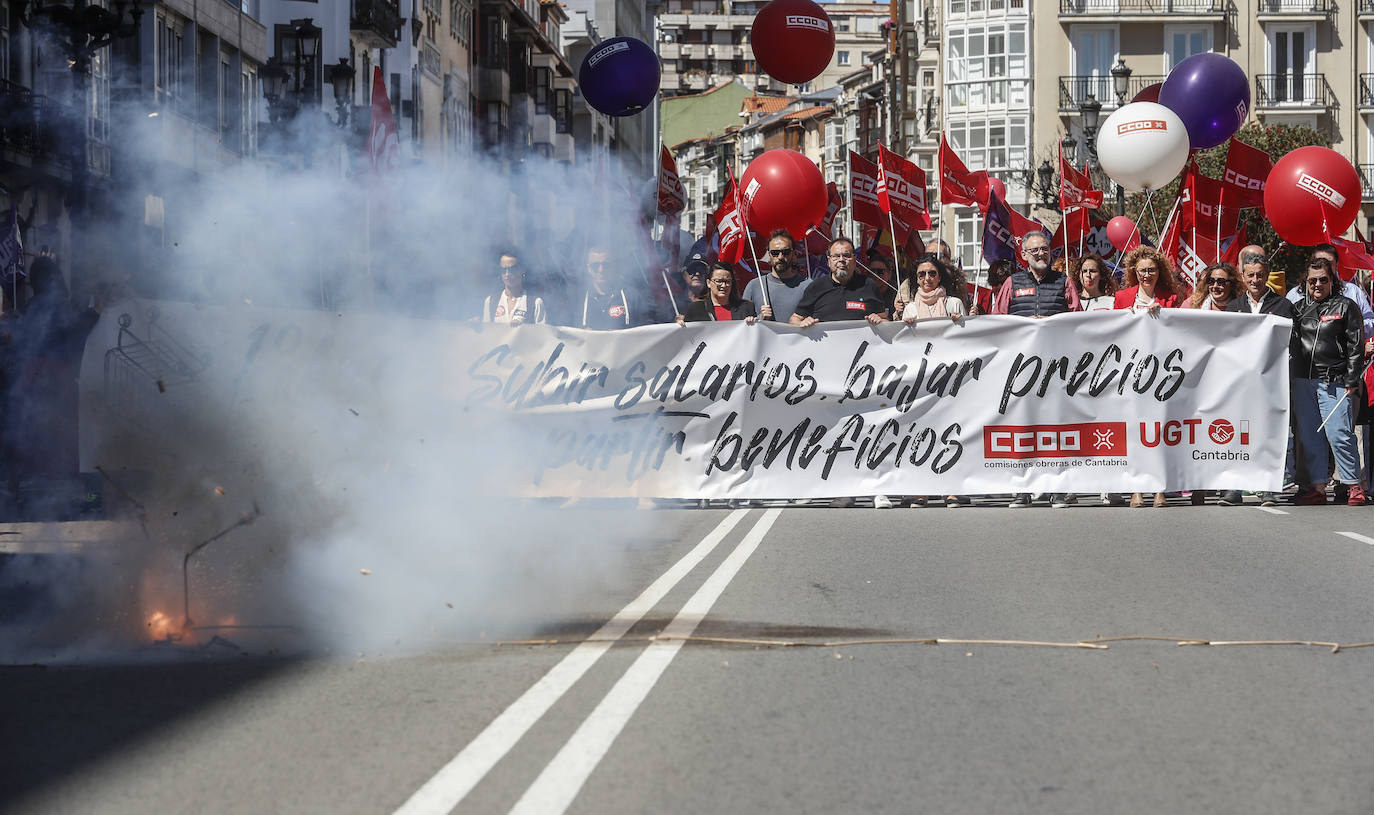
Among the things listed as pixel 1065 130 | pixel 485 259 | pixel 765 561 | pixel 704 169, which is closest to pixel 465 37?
pixel 1065 130

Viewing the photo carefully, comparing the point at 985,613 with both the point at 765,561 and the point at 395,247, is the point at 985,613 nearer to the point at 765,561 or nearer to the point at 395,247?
the point at 765,561

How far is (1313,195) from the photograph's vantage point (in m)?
15.7

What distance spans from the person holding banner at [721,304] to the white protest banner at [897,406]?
555 mm

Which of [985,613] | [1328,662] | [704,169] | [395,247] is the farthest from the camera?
[704,169]

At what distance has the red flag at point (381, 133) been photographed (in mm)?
11750

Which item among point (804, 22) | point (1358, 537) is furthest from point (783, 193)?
point (1358, 537)

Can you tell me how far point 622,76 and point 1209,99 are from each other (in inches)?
234

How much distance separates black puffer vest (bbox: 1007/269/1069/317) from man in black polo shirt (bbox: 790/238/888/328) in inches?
43.5

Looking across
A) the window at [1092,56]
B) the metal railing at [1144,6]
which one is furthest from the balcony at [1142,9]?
the window at [1092,56]

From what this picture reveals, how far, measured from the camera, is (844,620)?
23.7ft

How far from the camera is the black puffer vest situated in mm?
13492

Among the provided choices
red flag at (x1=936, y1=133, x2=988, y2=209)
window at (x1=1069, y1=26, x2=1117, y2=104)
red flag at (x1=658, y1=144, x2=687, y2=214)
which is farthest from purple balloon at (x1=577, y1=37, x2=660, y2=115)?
window at (x1=1069, y1=26, x2=1117, y2=104)

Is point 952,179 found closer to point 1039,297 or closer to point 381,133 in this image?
point 1039,297

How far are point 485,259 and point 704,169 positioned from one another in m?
120
